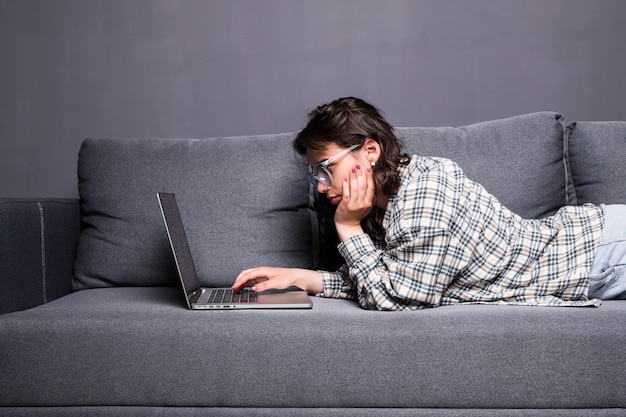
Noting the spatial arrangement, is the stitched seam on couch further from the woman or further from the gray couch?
the woman

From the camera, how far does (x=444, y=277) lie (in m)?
1.38

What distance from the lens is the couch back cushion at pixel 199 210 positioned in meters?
1.82

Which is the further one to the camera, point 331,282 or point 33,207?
point 33,207

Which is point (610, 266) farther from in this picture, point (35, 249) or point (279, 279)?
point (35, 249)

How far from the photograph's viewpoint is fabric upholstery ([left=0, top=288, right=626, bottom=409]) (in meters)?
1.18

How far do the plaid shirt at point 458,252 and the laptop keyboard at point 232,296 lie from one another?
0.22 metres

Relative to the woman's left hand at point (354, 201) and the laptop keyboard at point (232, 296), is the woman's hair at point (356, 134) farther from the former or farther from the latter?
the laptop keyboard at point (232, 296)

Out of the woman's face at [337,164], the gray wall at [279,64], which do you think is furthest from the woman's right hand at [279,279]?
the gray wall at [279,64]

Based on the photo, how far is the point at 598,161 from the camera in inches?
72.7

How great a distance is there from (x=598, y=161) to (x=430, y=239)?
0.84 m

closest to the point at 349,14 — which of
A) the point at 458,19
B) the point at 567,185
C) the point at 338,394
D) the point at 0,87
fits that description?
the point at 458,19

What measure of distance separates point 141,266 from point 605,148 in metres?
1.53

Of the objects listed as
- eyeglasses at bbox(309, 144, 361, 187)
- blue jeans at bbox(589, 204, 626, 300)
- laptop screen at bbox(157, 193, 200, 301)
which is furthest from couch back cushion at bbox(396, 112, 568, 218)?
laptop screen at bbox(157, 193, 200, 301)

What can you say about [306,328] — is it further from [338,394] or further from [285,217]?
[285,217]
